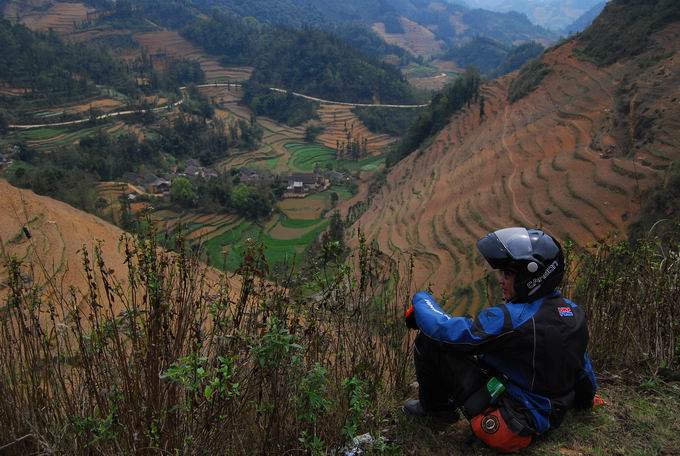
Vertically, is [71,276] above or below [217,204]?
above

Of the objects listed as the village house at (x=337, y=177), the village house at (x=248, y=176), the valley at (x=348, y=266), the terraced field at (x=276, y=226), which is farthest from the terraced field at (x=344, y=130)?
the terraced field at (x=276, y=226)

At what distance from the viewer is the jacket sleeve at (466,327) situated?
7.15ft

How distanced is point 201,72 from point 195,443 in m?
79.0

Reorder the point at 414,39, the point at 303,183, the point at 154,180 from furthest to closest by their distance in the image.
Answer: the point at 414,39 → the point at 303,183 → the point at 154,180

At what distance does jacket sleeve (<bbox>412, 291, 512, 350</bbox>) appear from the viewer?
2.18m

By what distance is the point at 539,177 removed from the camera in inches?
652

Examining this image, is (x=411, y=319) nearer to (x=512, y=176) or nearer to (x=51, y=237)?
(x=51, y=237)

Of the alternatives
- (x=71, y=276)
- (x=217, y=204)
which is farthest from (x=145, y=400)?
Result: (x=217, y=204)

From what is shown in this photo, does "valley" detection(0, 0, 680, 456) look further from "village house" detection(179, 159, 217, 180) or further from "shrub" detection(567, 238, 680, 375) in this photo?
"village house" detection(179, 159, 217, 180)

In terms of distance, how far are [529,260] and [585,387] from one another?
83cm

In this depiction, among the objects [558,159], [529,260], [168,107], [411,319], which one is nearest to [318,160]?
[168,107]

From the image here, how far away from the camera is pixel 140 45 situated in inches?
3172

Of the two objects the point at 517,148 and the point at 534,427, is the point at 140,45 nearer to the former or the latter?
the point at 517,148

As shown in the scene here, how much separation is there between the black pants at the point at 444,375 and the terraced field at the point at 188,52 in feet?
260
